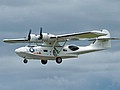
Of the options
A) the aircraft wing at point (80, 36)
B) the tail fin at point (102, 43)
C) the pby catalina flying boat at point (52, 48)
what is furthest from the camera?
the tail fin at point (102, 43)

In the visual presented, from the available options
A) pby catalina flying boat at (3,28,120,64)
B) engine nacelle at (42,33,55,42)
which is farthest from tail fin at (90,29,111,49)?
engine nacelle at (42,33,55,42)

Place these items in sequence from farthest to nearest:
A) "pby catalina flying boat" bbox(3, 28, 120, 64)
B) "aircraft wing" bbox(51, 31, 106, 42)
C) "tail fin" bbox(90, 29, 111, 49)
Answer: "tail fin" bbox(90, 29, 111, 49), "pby catalina flying boat" bbox(3, 28, 120, 64), "aircraft wing" bbox(51, 31, 106, 42)

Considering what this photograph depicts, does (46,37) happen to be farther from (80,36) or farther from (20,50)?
(80,36)

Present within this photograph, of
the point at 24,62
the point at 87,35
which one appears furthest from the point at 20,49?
the point at 87,35

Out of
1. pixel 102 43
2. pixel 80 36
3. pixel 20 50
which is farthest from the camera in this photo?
pixel 102 43

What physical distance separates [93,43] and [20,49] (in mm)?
12673

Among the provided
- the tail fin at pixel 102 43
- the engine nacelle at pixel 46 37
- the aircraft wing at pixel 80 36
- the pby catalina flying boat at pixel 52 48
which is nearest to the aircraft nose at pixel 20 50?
the pby catalina flying boat at pixel 52 48

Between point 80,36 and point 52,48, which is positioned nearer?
point 80,36

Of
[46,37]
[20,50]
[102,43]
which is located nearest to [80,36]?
[46,37]

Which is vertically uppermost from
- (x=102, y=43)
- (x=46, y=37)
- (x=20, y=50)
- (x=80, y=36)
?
(x=80, y=36)

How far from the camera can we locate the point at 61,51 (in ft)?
364

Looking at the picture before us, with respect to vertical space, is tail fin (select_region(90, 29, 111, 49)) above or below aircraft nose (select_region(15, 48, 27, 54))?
above

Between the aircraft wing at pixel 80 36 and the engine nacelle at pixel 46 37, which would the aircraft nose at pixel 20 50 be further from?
the aircraft wing at pixel 80 36

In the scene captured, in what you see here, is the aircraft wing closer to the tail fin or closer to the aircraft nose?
the aircraft nose
